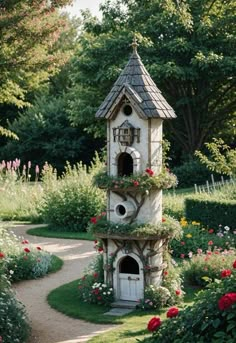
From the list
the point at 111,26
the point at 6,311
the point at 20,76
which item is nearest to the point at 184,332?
the point at 6,311

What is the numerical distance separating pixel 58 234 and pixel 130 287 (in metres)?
7.32

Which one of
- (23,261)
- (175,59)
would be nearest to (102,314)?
(23,261)

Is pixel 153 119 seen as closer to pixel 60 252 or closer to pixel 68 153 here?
pixel 60 252

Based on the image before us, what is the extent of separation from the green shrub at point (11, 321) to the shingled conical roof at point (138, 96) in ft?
11.1

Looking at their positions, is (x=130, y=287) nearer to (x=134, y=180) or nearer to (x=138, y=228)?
(x=138, y=228)

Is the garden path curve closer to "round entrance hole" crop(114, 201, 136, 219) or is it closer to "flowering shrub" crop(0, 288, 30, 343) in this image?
"flowering shrub" crop(0, 288, 30, 343)

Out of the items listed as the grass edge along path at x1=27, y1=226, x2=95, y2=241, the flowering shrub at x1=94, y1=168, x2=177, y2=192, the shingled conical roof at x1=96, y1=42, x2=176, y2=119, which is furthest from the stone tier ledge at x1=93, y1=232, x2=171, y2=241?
the grass edge along path at x1=27, y1=226, x2=95, y2=241

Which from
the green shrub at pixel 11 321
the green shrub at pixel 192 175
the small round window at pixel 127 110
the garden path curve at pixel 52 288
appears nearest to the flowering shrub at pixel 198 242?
the garden path curve at pixel 52 288

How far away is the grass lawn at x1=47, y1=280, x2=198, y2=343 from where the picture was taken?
8539mm

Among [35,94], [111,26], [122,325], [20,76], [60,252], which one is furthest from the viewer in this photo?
[35,94]

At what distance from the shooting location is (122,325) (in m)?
9.13

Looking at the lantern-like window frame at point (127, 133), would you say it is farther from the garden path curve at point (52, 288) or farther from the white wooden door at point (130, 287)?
the garden path curve at point (52, 288)

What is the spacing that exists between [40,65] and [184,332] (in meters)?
19.1

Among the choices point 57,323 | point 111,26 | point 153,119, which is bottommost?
point 57,323
